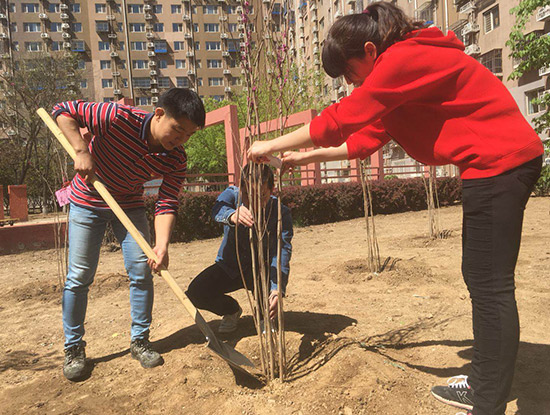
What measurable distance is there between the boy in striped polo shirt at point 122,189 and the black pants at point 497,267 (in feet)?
4.56

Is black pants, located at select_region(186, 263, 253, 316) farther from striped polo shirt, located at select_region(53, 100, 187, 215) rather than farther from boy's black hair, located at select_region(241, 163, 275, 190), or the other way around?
boy's black hair, located at select_region(241, 163, 275, 190)

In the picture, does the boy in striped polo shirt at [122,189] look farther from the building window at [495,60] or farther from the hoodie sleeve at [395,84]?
the building window at [495,60]

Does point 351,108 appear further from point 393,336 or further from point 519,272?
point 519,272

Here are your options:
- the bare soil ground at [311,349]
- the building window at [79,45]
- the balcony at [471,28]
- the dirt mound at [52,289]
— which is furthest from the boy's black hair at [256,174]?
the building window at [79,45]

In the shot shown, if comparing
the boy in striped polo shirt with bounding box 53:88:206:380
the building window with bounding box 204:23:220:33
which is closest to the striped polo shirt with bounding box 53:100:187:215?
the boy in striped polo shirt with bounding box 53:88:206:380

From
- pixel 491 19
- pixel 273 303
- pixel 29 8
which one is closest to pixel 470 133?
pixel 273 303

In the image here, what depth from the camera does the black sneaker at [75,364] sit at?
2197mm

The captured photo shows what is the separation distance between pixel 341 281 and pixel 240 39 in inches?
103

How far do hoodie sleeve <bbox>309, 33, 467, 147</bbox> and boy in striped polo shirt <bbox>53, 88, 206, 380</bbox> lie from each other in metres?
0.95

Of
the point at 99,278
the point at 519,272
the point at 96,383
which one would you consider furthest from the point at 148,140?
the point at 519,272

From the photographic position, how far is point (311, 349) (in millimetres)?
2299

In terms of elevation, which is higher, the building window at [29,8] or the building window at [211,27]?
the building window at [29,8]

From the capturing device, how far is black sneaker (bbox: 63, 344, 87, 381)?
2.20 m

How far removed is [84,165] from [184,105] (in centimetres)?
59
